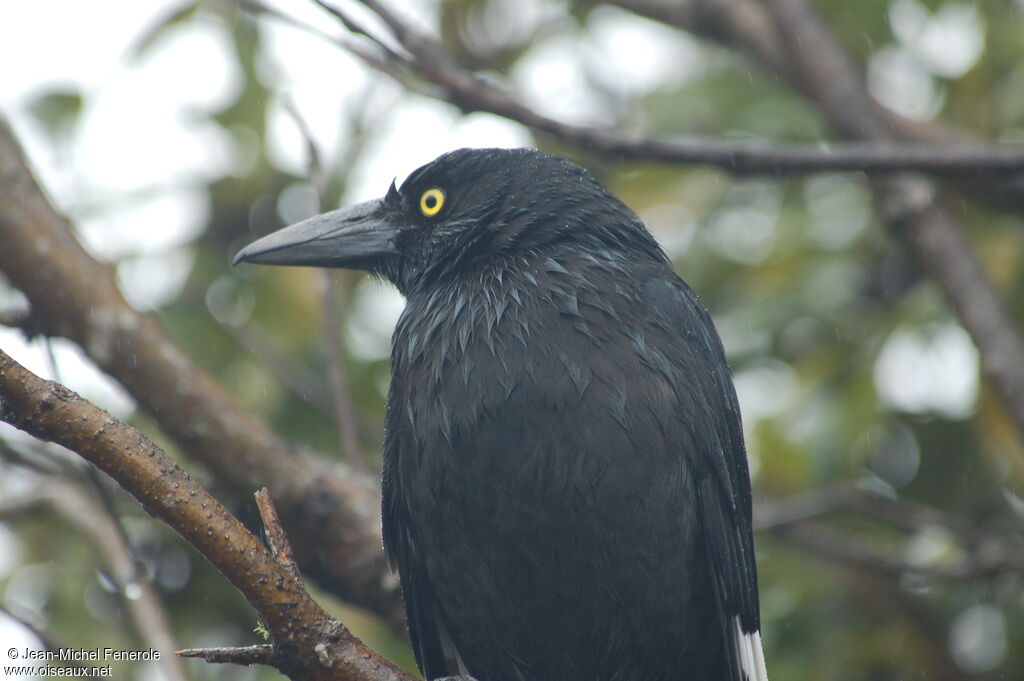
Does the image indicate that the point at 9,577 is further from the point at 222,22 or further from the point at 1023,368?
the point at 1023,368

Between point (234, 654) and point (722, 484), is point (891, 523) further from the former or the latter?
point (234, 654)

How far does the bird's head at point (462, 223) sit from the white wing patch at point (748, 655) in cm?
111

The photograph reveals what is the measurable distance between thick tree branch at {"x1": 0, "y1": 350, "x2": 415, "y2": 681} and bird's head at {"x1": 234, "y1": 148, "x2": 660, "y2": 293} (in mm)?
1365

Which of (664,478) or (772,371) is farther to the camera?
(772,371)

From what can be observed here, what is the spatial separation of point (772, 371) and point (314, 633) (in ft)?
7.42

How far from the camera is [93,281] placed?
306 cm

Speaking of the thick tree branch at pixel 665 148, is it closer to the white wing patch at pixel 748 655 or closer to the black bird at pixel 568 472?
the black bird at pixel 568 472

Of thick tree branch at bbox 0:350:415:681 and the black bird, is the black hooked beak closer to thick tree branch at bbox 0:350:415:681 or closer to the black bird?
the black bird

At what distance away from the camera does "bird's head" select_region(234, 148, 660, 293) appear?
3391 mm

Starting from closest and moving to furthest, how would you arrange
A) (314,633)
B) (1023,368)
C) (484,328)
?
1. (314,633)
2. (484,328)
3. (1023,368)

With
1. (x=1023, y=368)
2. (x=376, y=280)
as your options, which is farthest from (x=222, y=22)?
(x=1023, y=368)

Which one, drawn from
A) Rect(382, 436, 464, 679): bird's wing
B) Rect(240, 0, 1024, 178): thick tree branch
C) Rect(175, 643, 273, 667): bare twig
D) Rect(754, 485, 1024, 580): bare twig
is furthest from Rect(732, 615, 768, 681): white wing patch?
Rect(175, 643, 273, 667): bare twig

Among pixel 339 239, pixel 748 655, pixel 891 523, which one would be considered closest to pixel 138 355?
pixel 339 239

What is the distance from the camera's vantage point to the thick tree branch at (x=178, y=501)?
2.00 m
